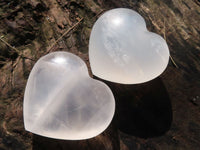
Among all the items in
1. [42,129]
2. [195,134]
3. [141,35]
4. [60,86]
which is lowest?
[195,134]

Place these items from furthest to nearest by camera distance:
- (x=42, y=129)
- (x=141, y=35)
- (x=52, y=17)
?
(x=52, y=17) < (x=141, y=35) < (x=42, y=129)

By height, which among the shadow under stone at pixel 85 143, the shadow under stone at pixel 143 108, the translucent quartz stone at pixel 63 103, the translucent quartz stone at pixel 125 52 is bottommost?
the shadow under stone at pixel 85 143

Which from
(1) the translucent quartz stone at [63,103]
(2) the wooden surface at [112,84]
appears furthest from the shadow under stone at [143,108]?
(1) the translucent quartz stone at [63,103]

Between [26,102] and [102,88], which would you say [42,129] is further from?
[102,88]

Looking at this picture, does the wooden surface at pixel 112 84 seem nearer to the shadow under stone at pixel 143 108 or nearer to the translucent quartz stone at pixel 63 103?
the shadow under stone at pixel 143 108

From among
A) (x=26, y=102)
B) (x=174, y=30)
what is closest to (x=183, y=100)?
(x=174, y=30)

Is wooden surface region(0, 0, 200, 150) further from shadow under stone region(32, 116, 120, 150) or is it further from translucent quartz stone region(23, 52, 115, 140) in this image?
translucent quartz stone region(23, 52, 115, 140)

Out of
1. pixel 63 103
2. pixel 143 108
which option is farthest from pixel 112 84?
pixel 63 103
